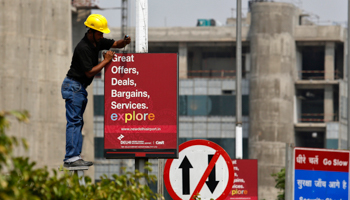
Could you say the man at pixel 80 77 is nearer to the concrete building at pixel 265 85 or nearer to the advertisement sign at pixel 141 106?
the advertisement sign at pixel 141 106

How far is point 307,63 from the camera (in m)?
83.1

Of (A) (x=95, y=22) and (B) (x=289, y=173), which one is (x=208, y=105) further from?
(A) (x=95, y=22)

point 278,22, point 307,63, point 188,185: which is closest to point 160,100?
point 188,185

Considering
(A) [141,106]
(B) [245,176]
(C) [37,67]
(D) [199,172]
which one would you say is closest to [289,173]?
(D) [199,172]

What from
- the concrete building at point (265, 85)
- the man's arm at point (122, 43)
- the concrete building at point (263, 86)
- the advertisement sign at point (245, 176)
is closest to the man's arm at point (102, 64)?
the man's arm at point (122, 43)

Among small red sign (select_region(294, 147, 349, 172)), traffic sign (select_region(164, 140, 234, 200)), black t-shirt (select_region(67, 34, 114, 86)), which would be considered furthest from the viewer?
small red sign (select_region(294, 147, 349, 172))

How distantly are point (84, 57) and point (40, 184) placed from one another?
10.6 ft

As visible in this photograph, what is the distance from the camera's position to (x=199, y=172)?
351 inches

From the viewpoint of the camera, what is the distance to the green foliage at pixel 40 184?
3.68 m

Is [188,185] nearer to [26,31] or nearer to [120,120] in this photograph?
[120,120]

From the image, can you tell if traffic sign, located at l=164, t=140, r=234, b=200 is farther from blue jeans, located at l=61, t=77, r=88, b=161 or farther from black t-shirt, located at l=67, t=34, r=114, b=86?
black t-shirt, located at l=67, t=34, r=114, b=86

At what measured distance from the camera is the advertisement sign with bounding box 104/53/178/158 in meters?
7.36

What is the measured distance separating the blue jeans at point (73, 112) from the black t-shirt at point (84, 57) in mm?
87

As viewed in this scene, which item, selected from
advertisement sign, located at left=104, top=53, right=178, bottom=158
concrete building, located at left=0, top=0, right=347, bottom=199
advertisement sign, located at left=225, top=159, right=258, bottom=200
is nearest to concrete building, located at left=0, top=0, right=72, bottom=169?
concrete building, located at left=0, top=0, right=347, bottom=199
